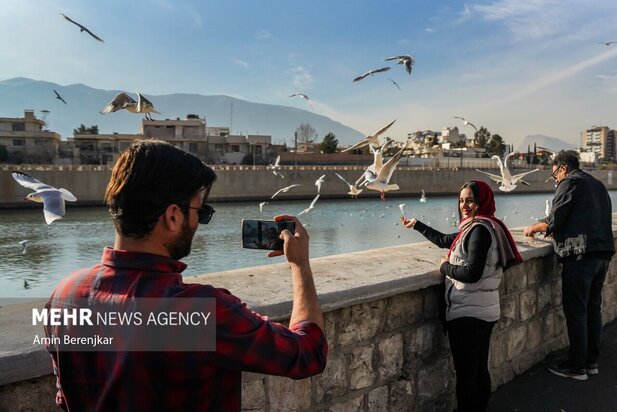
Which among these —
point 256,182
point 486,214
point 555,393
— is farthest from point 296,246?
point 256,182

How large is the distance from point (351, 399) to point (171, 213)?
161 centimetres

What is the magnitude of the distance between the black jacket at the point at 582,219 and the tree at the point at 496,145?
7957 cm

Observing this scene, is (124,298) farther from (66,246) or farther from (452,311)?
(66,246)

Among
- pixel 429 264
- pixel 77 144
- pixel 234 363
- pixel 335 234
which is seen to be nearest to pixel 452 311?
pixel 429 264

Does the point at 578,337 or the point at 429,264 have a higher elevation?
the point at 429,264

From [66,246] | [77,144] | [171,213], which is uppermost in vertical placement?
[77,144]

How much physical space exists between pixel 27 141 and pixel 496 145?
67730 millimetres

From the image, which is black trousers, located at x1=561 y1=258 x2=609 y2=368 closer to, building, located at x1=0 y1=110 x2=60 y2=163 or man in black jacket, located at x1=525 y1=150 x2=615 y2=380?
man in black jacket, located at x1=525 y1=150 x2=615 y2=380

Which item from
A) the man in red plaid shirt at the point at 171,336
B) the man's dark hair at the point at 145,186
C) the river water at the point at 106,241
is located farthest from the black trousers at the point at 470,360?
the river water at the point at 106,241

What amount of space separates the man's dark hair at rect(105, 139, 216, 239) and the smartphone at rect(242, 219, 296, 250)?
0.37 meters

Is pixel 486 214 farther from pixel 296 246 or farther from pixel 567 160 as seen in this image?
pixel 296 246

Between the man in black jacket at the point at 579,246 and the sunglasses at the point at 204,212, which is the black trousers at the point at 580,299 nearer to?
the man in black jacket at the point at 579,246

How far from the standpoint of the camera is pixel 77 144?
2333 inches

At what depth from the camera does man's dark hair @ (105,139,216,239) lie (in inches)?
44.0
